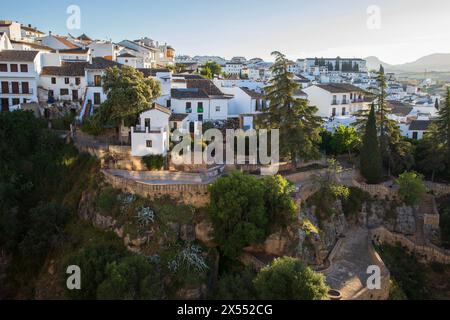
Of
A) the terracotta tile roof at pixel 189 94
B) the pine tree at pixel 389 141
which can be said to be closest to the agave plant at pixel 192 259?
the terracotta tile roof at pixel 189 94

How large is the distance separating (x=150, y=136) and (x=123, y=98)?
13.2 feet

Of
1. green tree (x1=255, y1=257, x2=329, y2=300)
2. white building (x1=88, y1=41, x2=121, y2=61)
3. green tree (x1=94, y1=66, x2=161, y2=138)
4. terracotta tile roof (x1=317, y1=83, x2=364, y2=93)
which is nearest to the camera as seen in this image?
green tree (x1=255, y1=257, x2=329, y2=300)

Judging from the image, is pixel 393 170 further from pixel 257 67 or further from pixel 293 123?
pixel 257 67

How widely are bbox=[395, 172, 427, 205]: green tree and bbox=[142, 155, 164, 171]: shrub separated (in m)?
18.7

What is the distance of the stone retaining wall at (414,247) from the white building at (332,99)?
21.0m

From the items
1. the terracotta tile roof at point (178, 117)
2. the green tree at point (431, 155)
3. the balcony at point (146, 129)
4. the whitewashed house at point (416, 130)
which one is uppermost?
the terracotta tile roof at point (178, 117)

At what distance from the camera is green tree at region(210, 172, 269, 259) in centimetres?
2525

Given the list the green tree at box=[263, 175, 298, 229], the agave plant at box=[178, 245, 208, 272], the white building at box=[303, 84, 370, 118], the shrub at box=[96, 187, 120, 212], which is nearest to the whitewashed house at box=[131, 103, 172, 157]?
the shrub at box=[96, 187, 120, 212]

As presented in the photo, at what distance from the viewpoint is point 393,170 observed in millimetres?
37781

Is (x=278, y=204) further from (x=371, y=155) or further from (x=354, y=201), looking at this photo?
(x=371, y=155)

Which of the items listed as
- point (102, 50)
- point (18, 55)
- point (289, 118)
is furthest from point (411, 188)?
point (102, 50)

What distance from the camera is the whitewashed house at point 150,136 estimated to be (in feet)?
105

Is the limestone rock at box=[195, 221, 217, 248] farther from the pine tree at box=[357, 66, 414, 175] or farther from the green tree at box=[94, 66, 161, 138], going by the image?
the pine tree at box=[357, 66, 414, 175]

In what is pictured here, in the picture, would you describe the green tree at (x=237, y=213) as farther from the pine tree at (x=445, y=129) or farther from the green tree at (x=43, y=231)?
the pine tree at (x=445, y=129)
